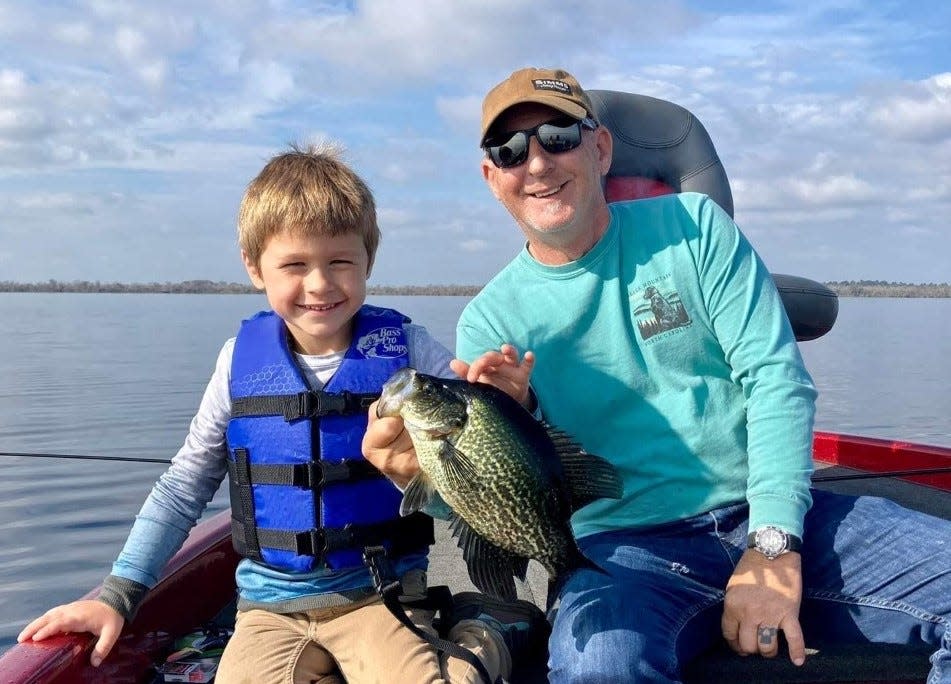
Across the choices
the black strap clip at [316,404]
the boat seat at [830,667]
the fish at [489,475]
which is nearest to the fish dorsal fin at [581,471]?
the fish at [489,475]

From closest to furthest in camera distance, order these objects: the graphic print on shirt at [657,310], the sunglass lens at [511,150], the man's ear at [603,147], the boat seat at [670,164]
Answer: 1. the graphic print on shirt at [657,310]
2. the sunglass lens at [511,150]
3. the man's ear at [603,147]
4. the boat seat at [670,164]

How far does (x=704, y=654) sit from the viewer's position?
292cm

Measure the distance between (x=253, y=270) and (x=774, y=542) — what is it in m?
2.09

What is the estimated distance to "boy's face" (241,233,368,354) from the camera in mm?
3047

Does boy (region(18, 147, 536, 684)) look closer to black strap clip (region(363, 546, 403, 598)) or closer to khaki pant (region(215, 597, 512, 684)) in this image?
khaki pant (region(215, 597, 512, 684))

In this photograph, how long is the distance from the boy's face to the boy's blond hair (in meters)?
0.04

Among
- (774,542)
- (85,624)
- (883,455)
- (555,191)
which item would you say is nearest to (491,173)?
(555,191)

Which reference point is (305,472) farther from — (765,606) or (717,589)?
(765,606)

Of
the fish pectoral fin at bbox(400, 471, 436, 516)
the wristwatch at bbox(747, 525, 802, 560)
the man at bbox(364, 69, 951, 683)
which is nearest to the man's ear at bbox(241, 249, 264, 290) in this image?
the man at bbox(364, 69, 951, 683)

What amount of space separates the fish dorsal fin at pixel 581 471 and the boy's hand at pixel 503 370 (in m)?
0.17

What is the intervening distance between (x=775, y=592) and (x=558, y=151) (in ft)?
5.70

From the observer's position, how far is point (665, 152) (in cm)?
521

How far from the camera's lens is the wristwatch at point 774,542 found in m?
2.68

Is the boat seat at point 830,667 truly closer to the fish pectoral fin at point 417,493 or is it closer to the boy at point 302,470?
the boy at point 302,470
